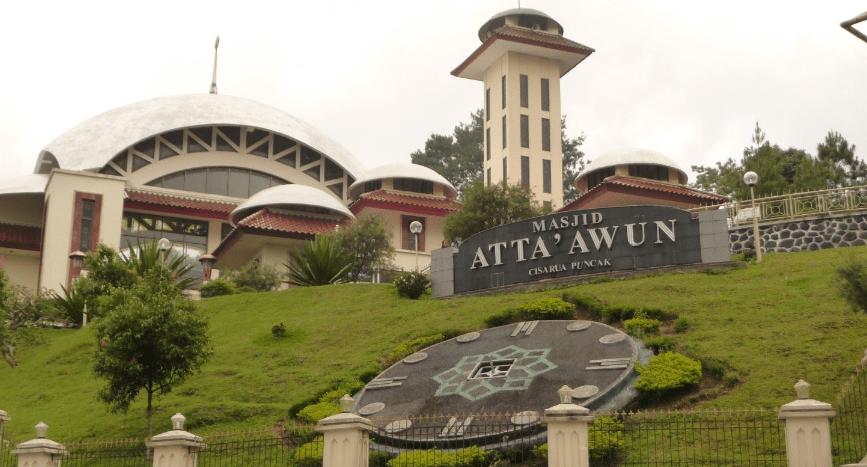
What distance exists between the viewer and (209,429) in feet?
69.8

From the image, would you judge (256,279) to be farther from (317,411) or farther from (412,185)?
(317,411)

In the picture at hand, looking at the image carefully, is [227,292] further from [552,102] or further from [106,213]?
[552,102]

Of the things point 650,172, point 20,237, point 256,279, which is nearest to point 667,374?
point 256,279

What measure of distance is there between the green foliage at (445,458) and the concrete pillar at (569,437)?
278cm

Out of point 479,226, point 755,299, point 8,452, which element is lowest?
point 8,452

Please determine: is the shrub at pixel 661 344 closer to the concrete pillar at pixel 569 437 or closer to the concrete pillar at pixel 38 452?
the concrete pillar at pixel 569 437

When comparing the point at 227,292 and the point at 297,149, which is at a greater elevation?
the point at 297,149

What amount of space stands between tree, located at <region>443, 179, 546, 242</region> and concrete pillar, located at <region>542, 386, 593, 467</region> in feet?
69.6

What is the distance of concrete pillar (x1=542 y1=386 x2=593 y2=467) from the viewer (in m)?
14.7

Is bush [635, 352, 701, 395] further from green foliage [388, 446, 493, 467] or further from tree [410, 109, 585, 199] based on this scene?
tree [410, 109, 585, 199]

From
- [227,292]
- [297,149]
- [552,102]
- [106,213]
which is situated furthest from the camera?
[297,149]

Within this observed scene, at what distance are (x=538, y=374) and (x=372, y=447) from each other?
12.2ft

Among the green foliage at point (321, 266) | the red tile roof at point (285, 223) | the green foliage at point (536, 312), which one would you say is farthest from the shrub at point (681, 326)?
the red tile roof at point (285, 223)

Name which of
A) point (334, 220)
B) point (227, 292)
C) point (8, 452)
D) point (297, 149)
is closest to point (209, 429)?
point (8, 452)
